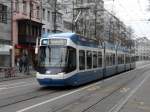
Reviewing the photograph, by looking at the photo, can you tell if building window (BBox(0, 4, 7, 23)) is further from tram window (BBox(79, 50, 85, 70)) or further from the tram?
tram window (BBox(79, 50, 85, 70))

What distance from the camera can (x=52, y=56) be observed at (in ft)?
75.0

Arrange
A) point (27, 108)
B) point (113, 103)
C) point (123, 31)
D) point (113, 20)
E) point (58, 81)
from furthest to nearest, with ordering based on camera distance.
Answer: point (123, 31) < point (113, 20) < point (58, 81) < point (113, 103) < point (27, 108)

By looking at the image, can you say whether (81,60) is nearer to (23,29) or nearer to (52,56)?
(52,56)

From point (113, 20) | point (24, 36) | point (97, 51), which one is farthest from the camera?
point (113, 20)

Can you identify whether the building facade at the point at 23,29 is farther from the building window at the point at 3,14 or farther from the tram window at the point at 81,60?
the tram window at the point at 81,60

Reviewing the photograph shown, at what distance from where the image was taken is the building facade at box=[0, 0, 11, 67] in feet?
169

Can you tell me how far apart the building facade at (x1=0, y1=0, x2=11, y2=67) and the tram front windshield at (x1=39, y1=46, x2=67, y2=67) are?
92.1ft

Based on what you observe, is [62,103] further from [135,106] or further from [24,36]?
[24,36]

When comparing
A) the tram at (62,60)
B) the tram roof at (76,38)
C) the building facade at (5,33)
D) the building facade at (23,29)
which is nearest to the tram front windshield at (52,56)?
the tram at (62,60)

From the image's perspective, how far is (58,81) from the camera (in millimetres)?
22469

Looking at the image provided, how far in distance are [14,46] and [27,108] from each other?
41.6 meters

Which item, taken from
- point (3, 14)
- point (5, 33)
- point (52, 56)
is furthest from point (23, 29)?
point (52, 56)

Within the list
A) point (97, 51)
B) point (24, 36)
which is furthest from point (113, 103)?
point (24, 36)

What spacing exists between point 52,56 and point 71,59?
104cm
